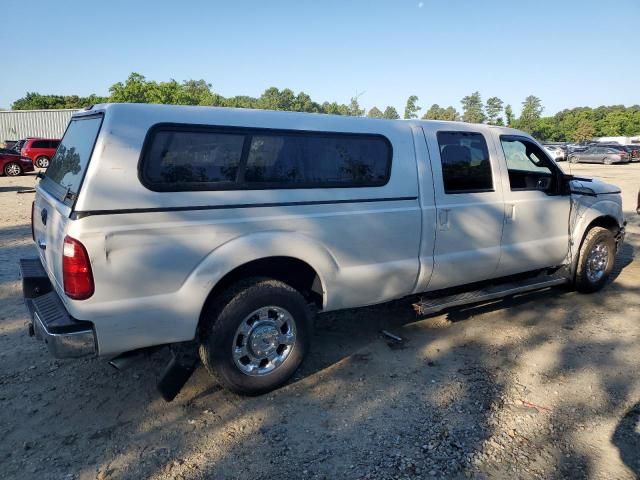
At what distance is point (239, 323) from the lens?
3.26 meters

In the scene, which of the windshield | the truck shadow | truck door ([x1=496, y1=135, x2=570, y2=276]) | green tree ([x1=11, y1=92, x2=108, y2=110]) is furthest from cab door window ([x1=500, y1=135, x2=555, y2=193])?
green tree ([x1=11, y1=92, x2=108, y2=110])

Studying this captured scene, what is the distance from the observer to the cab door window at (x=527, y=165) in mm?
4742

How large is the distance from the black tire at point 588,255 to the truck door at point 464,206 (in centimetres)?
144

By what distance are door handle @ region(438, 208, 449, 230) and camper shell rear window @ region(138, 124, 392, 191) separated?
24.7 inches

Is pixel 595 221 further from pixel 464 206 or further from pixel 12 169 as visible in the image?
pixel 12 169

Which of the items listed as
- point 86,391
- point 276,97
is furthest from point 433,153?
point 276,97

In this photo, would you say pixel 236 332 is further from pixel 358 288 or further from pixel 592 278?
pixel 592 278

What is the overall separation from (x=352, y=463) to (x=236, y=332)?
1.12 meters

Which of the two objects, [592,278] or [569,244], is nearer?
[569,244]

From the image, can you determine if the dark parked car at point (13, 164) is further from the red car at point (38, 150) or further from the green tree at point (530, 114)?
the green tree at point (530, 114)

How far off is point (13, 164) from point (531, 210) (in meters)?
22.5

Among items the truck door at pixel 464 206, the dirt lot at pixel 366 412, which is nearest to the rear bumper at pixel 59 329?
the dirt lot at pixel 366 412

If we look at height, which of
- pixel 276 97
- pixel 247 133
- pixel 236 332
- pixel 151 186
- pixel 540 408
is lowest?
pixel 540 408

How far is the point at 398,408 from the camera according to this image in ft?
11.0
